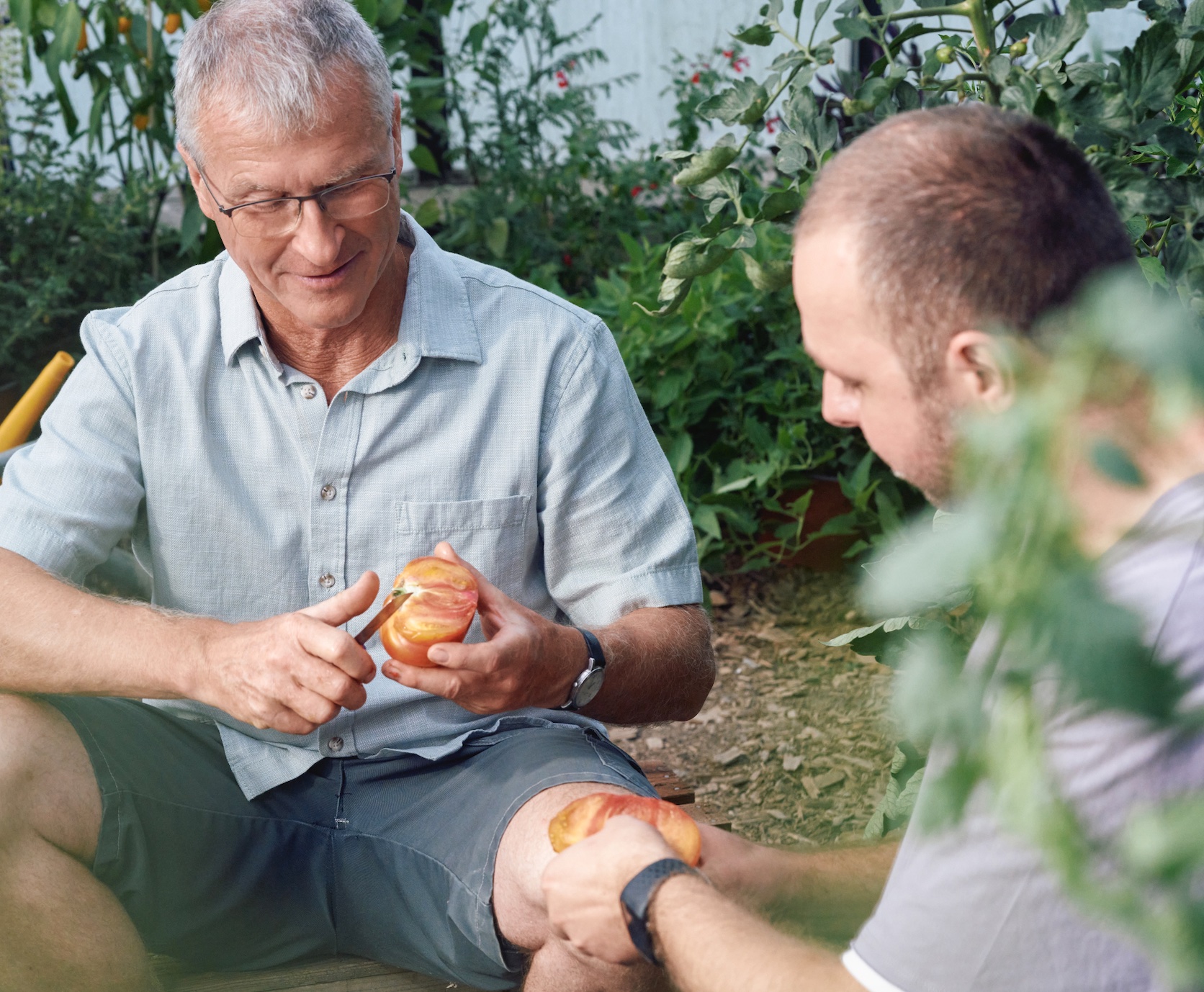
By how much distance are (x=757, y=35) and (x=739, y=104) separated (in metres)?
0.11

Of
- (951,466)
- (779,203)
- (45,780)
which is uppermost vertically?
(779,203)

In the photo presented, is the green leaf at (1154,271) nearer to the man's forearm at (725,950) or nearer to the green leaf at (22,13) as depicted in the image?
the man's forearm at (725,950)

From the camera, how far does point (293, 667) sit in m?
1.71

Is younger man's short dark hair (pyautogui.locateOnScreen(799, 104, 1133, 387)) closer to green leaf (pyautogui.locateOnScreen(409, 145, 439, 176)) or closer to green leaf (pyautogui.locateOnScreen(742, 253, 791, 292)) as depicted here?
green leaf (pyautogui.locateOnScreen(742, 253, 791, 292))

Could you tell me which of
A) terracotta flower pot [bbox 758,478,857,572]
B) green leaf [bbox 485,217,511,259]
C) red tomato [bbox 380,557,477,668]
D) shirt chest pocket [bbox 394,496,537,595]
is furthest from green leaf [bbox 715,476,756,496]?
red tomato [bbox 380,557,477,668]

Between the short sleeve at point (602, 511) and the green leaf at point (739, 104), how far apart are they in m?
0.41

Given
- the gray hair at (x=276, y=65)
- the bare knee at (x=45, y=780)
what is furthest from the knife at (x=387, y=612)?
the gray hair at (x=276, y=65)

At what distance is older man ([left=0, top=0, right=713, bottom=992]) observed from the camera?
69.7 inches

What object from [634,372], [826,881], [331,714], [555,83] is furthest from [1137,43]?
[555,83]

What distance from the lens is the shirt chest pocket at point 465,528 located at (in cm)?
206

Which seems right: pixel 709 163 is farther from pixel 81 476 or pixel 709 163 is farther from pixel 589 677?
pixel 81 476

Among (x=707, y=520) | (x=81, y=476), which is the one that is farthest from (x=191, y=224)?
(x=81, y=476)

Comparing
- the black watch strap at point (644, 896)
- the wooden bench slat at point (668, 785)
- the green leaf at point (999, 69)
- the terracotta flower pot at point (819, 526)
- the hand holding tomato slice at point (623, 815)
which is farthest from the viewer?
the terracotta flower pot at point (819, 526)

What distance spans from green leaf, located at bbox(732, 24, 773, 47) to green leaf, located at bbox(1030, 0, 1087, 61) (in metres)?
0.37
